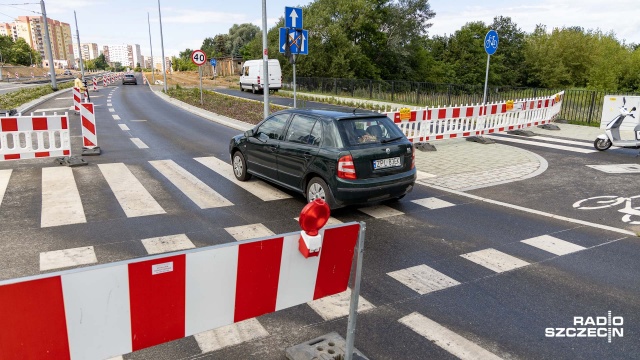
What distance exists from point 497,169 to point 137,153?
9.40m

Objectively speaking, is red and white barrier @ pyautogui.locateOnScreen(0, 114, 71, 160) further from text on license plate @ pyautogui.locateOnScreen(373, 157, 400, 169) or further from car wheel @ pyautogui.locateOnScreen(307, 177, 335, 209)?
text on license plate @ pyautogui.locateOnScreen(373, 157, 400, 169)

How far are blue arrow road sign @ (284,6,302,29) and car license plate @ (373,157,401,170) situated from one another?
7.89 meters

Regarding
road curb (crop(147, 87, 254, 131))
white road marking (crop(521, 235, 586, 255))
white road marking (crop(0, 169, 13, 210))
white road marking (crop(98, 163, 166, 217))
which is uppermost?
road curb (crop(147, 87, 254, 131))

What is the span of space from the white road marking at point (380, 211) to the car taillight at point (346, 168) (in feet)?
3.04

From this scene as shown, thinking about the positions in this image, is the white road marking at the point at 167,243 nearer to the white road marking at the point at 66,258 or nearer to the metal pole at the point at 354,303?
the white road marking at the point at 66,258

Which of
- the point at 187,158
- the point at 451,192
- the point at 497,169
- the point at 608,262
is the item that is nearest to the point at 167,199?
the point at 187,158

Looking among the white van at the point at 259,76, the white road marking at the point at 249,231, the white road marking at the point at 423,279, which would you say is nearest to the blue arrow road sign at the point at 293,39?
the white road marking at the point at 249,231

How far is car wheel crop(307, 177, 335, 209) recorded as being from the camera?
694cm

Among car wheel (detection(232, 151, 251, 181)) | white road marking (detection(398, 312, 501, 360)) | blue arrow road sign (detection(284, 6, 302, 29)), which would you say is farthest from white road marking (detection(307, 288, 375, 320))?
blue arrow road sign (detection(284, 6, 302, 29))

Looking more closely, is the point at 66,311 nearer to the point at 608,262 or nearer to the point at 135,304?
the point at 135,304

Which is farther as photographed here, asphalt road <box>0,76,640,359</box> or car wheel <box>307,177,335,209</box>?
car wheel <box>307,177,335,209</box>

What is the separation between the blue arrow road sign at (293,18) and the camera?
43.7 ft

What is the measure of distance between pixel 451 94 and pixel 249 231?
2038cm

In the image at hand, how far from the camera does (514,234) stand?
6402 millimetres
